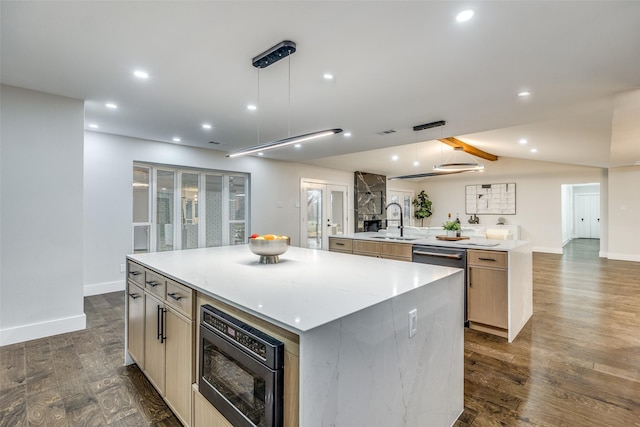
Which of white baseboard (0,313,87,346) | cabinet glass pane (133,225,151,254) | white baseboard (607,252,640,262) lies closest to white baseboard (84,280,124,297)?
cabinet glass pane (133,225,151,254)

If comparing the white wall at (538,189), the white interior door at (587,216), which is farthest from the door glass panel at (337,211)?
the white interior door at (587,216)

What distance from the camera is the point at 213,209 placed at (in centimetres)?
591

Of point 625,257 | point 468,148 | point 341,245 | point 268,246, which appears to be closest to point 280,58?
point 268,246

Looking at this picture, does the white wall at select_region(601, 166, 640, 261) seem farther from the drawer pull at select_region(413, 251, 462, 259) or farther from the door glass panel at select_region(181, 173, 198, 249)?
the door glass panel at select_region(181, 173, 198, 249)

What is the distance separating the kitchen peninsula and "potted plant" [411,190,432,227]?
394 inches

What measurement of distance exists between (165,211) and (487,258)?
16.2ft

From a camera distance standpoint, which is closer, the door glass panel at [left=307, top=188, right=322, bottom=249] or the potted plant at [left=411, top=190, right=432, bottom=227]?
the door glass panel at [left=307, top=188, right=322, bottom=249]

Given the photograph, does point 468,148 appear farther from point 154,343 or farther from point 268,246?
point 154,343

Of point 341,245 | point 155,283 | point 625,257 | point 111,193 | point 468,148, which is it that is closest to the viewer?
point 155,283

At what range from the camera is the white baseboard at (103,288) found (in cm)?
436

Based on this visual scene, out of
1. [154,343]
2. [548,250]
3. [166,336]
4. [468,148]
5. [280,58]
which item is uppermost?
[468,148]

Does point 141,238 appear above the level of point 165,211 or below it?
below

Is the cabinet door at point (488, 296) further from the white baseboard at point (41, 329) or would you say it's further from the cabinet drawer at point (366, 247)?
the white baseboard at point (41, 329)

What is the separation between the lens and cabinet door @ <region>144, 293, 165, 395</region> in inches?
73.4
